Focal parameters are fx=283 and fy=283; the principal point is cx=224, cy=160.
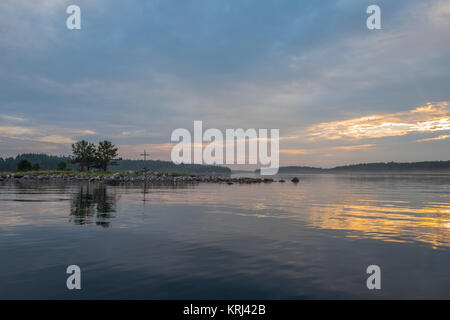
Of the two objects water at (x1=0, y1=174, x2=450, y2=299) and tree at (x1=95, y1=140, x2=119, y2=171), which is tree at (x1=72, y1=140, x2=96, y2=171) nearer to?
tree at (x1=95, y1=140, x2=119, y2=171)

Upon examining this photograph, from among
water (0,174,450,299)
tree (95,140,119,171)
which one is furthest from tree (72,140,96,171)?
water (0,174,450,299)

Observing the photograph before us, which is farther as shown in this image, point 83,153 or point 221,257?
point 83,153

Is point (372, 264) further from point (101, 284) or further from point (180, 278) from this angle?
point (101, 284)

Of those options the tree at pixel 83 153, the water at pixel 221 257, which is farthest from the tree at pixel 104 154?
the water at pixel 221 257

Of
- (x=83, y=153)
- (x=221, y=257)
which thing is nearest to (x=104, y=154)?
(x=83, y=153)

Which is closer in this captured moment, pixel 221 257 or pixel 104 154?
pixel 221 257

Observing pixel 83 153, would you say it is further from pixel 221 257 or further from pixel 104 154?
pixel 221 257

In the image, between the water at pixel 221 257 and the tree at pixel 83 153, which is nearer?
the water at pixel 221 257

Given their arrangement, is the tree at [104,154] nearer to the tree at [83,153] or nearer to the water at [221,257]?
the tree at [83,153]

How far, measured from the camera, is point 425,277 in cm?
894

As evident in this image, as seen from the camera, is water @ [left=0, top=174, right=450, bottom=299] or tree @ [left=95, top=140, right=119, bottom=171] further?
tree @ [left=95, top=140, right=119, bottom=171]
